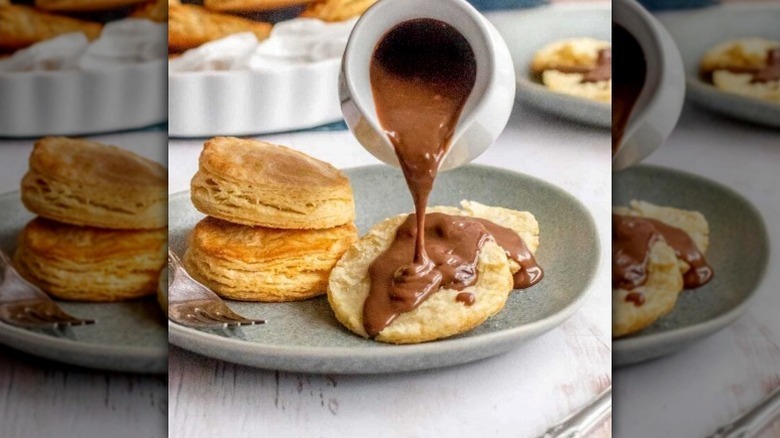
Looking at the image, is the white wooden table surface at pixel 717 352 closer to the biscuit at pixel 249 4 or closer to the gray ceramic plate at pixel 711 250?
the gray ceramic plate at pixel 711 250

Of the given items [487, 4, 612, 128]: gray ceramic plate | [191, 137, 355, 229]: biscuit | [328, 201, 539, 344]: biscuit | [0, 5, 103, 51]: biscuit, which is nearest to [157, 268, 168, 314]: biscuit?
[191, 137, 355, 229]: biscuit

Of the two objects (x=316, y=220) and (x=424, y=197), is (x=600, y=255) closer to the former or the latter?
(x=424, y=197)

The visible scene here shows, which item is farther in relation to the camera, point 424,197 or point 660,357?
point 660,357

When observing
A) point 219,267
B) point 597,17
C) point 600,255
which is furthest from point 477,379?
point 597,17

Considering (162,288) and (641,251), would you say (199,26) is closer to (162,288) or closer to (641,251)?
(162,288)

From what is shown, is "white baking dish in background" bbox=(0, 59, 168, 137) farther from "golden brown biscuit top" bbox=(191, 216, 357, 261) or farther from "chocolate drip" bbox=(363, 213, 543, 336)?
"chocolate drip" bbox=(363, 213, 543, 336)
